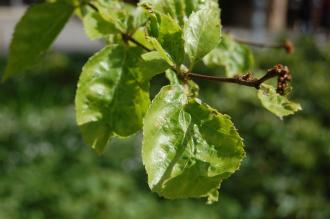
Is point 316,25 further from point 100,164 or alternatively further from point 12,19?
point 100,164

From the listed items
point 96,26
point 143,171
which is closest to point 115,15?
point 96,26

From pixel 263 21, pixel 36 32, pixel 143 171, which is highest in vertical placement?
pixel 36 32

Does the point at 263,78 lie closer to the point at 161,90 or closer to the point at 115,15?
the point at 161,90

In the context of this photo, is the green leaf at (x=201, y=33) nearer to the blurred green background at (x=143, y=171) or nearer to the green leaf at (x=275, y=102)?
the green leaf at (x=275, y=102)

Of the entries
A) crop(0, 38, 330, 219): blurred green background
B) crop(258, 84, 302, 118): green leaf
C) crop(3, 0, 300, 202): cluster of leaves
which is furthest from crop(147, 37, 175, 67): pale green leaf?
crop(0, 38, 330, 219): blurred green background

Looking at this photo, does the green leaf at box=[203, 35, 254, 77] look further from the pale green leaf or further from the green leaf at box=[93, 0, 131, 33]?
the pale green leaf

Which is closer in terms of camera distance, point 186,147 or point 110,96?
point 186,147

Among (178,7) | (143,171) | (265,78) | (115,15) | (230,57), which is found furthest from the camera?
(143,171)
